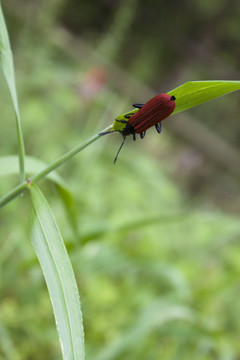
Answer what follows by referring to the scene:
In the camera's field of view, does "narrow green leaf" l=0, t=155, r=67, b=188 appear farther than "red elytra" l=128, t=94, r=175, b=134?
Yes

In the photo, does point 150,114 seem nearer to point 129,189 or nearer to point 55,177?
point 55,177

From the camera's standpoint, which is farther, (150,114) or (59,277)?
(150,114)

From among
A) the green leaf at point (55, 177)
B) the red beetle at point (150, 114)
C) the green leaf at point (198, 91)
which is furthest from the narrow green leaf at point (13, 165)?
the green leaf at point (198, 91)

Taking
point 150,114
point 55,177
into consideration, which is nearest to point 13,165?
point 55,177

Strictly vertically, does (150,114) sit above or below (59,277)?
above

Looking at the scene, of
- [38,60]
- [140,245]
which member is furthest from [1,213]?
[38,60]

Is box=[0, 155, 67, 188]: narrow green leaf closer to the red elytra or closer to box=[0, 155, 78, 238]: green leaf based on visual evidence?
box=[0, 155, 78, 238]: green leaf

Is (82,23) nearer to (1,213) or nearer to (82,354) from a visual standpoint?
(1,213)

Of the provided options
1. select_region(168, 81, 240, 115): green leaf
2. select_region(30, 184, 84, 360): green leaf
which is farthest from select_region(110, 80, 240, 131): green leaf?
select_region(30, 184, 84, 360): green leaf
